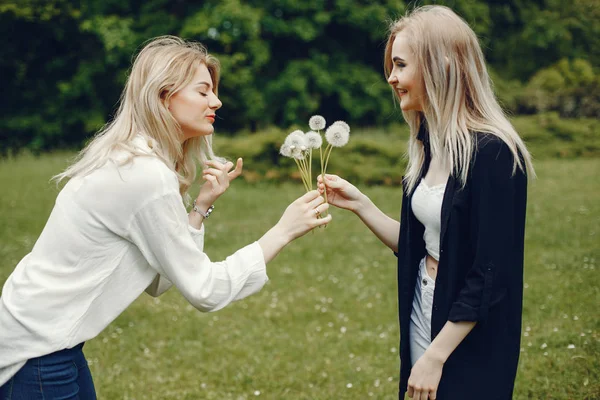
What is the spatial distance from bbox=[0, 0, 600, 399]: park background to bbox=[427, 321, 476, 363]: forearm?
2134mm

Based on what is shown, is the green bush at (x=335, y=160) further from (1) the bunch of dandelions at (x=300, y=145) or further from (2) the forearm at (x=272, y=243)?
(2) the forearm at (x=272, y=243)

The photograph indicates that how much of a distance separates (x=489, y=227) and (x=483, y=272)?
163mm

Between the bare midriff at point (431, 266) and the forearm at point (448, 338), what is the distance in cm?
34

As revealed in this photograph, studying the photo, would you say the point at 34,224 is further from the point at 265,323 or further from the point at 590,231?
the point at 590,231

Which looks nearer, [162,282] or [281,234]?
[281,234]

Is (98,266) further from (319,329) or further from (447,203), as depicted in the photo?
(319,329)

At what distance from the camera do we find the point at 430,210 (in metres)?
2.71

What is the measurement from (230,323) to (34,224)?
5.77m

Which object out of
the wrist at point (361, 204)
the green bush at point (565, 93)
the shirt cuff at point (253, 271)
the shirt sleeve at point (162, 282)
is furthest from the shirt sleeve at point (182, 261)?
the green bush at point (565, 93)

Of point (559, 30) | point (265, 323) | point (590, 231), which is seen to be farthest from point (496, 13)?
point (265, 323)

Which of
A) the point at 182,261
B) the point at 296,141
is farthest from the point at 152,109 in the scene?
the point at 296,141


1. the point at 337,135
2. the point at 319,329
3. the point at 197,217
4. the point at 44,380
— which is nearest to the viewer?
the point at 44,380

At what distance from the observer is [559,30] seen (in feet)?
106

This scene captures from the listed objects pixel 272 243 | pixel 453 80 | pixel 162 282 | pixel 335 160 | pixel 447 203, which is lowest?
pixel 335 160
